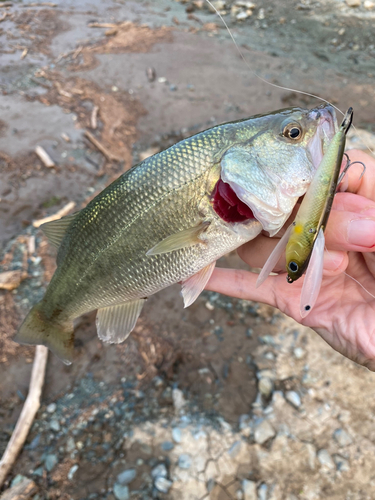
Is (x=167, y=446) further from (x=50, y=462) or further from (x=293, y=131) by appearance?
(x=293, y=131)

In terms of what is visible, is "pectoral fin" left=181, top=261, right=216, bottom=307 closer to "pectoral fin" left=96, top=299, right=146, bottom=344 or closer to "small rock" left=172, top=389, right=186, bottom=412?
"pectoral fin" left=96, top=299, right=146, bottom=344

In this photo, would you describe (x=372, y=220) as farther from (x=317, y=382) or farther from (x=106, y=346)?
(x=106, y=346)

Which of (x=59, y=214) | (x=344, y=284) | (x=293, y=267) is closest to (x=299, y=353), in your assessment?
(x=344, y=284)

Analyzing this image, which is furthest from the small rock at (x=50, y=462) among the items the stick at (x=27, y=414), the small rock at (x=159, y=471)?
the small rock at (x=159, y=471)

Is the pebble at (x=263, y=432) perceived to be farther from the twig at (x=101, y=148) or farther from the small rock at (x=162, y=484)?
the twig at (x=101, y=148)

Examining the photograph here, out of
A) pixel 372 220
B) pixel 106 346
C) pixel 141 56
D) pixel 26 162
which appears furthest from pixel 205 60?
pixel 372 220

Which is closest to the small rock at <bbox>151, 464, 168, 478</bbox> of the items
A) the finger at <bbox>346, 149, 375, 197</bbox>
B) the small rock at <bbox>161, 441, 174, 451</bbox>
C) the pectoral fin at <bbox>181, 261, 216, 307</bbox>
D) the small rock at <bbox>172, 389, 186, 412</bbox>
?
the small rock at <bbox>161, 441, 174, 451</bbox>
